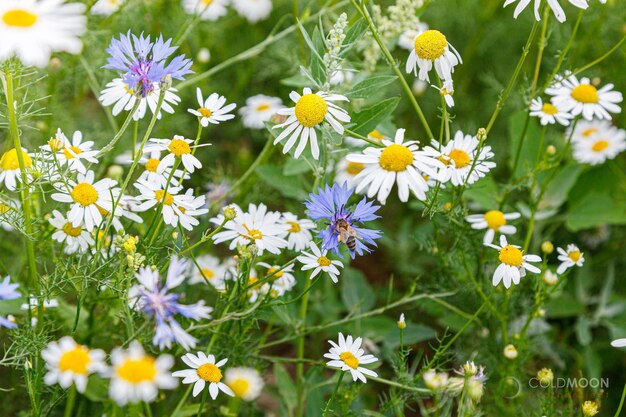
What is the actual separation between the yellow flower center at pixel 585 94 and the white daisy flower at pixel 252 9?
1191 millimetres

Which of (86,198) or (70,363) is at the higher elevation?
(86,198)

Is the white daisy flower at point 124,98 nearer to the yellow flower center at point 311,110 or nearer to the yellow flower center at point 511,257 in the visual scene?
the yellow flower center at point 311,110

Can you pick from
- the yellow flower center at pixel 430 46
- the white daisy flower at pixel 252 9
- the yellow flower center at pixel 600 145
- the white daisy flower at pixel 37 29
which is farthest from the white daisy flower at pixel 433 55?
the white daisy flower at pixel 252 9

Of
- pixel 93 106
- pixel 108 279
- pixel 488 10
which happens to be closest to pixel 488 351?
pixel 108 279

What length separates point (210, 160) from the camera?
2389 mm

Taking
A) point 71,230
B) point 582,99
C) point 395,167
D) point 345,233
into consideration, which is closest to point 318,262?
point 345,233

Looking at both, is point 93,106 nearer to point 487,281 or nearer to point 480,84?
point 480,84

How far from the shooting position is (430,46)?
1.24 meters

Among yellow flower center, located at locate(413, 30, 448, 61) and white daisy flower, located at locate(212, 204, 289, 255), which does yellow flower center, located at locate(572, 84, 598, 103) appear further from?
white daisy flower, located at locate(212, 204, 289, 255)

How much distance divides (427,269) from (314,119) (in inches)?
43.2

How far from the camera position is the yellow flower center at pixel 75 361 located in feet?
2.66

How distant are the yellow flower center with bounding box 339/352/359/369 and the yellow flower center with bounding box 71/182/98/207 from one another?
0.48 meters

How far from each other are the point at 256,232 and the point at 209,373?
0.92ft

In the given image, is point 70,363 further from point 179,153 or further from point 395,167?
point 395,167
